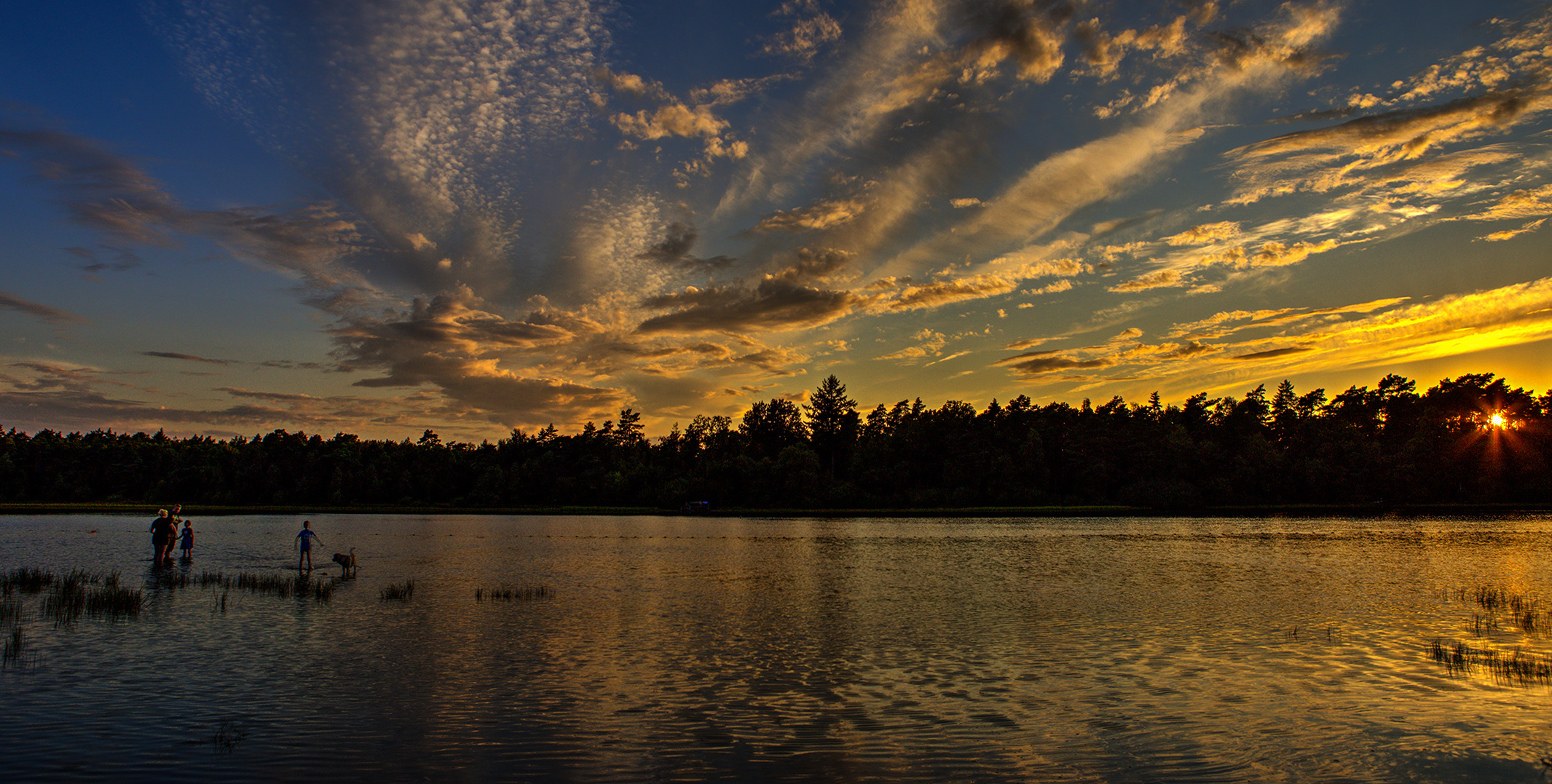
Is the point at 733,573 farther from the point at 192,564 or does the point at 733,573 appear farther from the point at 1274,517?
the point at 1274,517

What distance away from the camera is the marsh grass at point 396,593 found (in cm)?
3159

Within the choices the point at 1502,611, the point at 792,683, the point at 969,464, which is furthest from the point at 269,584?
the point at 969,464

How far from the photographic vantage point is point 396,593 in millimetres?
32562

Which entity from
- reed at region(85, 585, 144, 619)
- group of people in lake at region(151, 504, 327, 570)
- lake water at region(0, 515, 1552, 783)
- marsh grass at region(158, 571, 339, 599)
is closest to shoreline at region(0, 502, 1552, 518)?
lake water at region(0, 515, 1552, 783)

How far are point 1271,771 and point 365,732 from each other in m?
15.4

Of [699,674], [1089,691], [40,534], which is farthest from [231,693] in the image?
[40,534]

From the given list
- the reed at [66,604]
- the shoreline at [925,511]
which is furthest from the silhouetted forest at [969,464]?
the reed at [66,604]

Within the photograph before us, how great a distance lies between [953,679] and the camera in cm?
1798

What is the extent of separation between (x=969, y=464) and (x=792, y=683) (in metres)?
149

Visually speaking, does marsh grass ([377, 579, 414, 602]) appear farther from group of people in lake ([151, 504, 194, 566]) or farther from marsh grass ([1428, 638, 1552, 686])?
marsh grass ([1428, 638, 1552, 686])

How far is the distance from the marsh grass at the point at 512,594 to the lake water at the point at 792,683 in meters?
1.01

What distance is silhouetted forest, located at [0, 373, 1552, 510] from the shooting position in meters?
139

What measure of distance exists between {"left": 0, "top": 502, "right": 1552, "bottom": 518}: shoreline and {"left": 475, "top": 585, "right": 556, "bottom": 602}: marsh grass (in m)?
108

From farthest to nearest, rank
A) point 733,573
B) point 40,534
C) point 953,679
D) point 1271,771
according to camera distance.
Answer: point 40,534
point 733,573
point 953,679
point 1271,771
